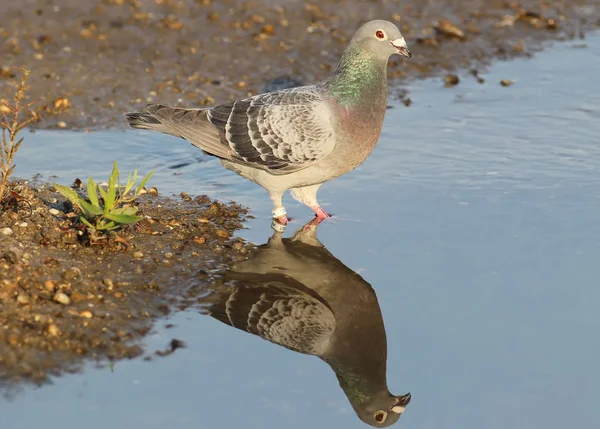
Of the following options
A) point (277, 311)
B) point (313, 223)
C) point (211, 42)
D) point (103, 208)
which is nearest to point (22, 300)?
point (103, 208)

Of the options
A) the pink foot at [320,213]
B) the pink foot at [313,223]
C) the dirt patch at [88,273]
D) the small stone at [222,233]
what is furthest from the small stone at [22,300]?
the pink foot at [320,213]

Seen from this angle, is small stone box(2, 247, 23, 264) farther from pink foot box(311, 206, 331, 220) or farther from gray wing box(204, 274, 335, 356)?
pink foot box(311, 206, 331, 220)

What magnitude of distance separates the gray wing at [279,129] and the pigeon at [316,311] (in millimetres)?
641

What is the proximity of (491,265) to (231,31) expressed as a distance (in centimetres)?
615

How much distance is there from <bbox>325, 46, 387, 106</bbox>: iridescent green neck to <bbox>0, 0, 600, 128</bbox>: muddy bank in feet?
9.25

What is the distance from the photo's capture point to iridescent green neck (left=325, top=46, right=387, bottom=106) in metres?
7.66

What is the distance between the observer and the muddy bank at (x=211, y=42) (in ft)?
34.9

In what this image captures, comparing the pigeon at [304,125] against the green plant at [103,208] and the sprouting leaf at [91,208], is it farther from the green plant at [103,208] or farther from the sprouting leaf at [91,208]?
the sprouting leaf at [91,208]

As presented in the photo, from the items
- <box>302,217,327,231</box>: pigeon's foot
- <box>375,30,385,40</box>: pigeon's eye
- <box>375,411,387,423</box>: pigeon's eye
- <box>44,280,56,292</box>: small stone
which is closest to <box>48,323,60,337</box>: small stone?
<box>44,280,56,292</box>: small stone

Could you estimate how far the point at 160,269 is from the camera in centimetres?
696

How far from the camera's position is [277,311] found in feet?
21.4

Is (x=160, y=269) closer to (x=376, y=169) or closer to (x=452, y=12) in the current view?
(x=376, y=169)

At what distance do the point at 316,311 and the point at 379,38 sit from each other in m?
2.46

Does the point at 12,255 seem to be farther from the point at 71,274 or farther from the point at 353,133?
the point at 353,133
